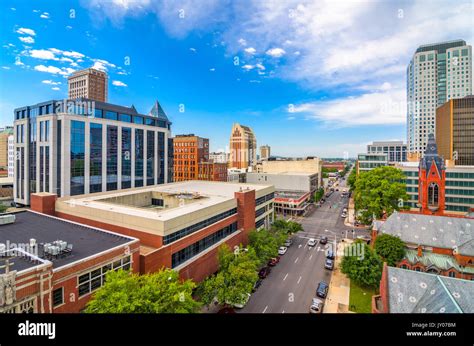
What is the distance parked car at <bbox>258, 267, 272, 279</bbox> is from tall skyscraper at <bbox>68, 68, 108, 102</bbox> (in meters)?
67.8

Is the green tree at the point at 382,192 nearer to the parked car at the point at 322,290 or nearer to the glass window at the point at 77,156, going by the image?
the parked car at the point at 322,290

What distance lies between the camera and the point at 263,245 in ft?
61.1

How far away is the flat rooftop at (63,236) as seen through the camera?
10.7 meters

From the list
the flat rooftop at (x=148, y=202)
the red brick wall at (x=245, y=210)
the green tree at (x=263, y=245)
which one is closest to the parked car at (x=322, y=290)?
the green tree at (x=263, y=245)

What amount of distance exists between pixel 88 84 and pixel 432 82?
313 ft

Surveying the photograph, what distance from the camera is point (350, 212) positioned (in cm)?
3978

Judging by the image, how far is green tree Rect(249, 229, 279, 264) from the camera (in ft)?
58.8

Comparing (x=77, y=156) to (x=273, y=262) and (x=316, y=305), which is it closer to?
(x=273, y=262)

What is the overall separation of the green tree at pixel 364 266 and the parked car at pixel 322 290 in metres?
1.63

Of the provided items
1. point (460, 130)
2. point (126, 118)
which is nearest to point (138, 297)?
point (126, 118)

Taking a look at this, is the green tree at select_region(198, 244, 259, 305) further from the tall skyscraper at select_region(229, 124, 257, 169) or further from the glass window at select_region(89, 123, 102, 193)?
the tall skyscraper at select_region(229, 124, 257, 169)

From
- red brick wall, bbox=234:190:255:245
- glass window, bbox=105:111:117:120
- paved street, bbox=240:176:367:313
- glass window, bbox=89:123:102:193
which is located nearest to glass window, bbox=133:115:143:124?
glass window, bbox=105:111:117:120
